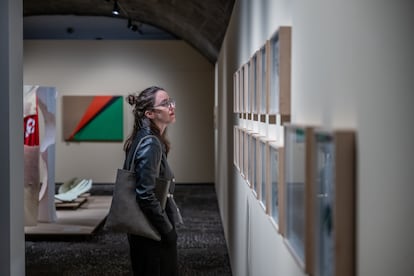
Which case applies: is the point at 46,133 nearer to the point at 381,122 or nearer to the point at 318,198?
the point at 318,198

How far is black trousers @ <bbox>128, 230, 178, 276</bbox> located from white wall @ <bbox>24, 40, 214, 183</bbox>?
9134 mm

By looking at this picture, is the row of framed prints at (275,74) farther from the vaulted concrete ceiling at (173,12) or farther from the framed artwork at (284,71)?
the vaulted concrete ceiling at (173,12)

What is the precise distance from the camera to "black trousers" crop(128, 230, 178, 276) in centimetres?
313

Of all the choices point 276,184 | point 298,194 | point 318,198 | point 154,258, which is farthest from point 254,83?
point 318,198

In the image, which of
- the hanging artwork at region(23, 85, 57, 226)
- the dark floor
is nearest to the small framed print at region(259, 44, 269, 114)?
the dark floor

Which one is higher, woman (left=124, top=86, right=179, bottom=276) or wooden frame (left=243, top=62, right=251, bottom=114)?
wooden frame (left=243, top=62, right=251, bottom=114)

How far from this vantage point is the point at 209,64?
12.2 meters

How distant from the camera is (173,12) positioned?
9.12 meters

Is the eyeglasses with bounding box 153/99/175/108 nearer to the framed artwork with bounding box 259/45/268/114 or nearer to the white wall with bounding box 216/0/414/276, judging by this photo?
the framed artwork with bounding box 259/45/268/114

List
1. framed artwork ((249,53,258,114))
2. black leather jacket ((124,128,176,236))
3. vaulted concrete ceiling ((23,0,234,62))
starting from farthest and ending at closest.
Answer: vaulted concrete ceiling ((23,0,234,62)) < black leather jacket ((124,128,176,236)) < framed artwork ((249,53,258,114))

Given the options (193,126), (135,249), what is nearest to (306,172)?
(135,249)

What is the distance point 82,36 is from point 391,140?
12185mm

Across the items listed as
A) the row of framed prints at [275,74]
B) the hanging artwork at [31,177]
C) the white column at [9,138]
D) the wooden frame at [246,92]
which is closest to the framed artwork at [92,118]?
the hanging artwork at [31,177]

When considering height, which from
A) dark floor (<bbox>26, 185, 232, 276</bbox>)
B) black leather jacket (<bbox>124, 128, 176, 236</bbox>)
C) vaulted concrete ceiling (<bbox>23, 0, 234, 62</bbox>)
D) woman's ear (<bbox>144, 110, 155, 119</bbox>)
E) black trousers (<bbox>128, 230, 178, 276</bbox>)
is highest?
vaulted concrete ceiling (<bbox>23, 0, 234, 62</bbox>)
